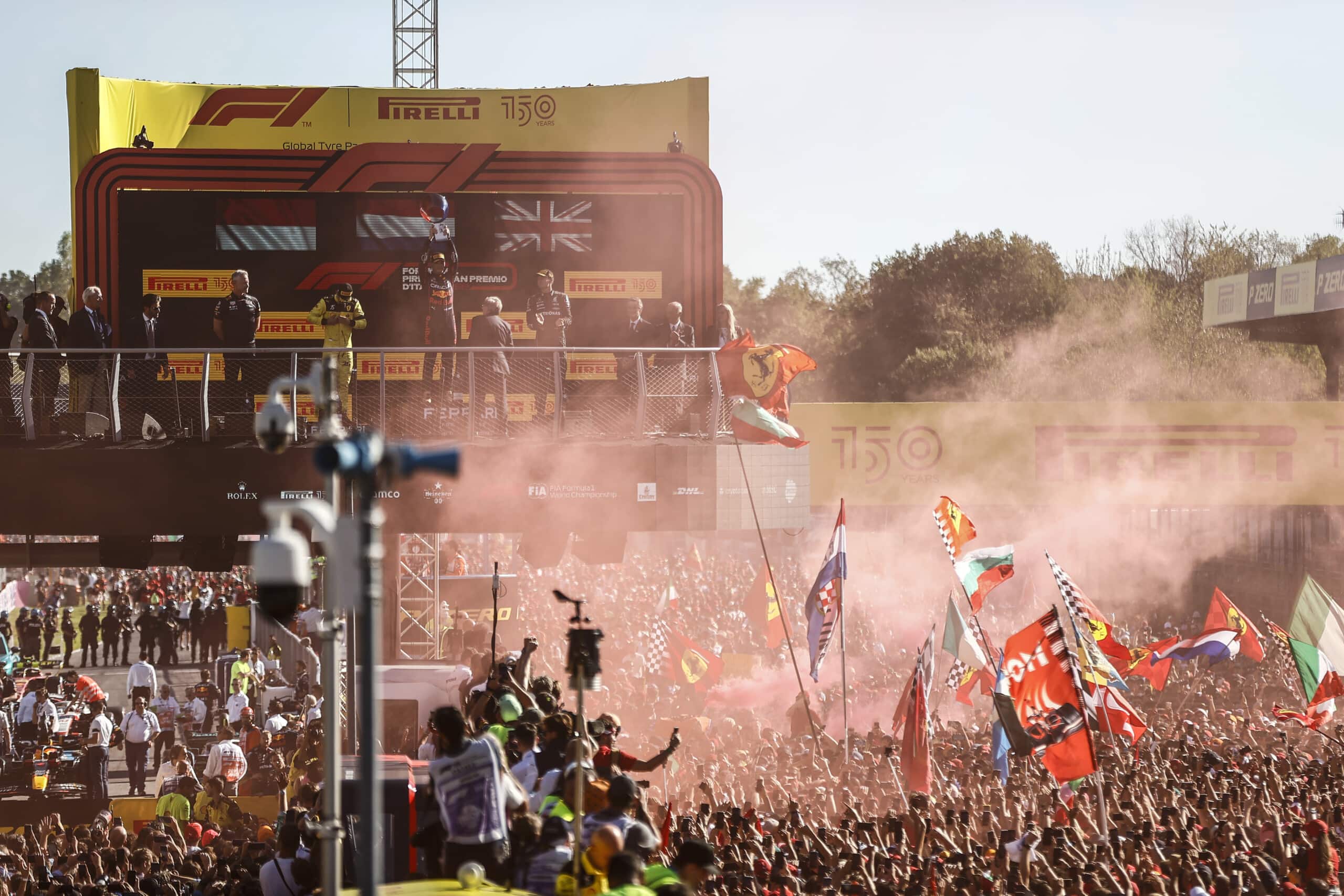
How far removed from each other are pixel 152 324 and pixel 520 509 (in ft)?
16.4

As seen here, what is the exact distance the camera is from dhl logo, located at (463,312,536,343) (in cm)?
1939

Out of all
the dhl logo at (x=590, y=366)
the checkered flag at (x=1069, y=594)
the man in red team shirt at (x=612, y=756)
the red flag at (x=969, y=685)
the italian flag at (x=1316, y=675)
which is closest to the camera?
the man in red team shirt at (x=612, y=756)

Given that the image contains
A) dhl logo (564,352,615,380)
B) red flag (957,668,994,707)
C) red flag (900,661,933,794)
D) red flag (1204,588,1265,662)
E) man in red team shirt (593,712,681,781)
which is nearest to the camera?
man in red team shirt (593,712,681,781)

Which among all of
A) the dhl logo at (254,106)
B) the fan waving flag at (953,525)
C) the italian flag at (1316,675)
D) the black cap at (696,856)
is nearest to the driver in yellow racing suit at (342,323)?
the dhl logo at (254,106)

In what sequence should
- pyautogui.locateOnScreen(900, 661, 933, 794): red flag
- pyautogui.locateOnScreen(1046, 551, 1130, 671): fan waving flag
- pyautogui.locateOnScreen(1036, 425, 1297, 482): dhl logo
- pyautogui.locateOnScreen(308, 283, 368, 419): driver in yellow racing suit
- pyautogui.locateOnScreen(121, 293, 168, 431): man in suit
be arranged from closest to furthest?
1. pyautogui.locateOnScreen(900, 661, 933, 794): red flag
2. pyautogui.locateOnScreen(1046, 551, 1130, 671): fan waving flag
3. pyautogui.locateOnScreen(308, 283, 368, 419): driver in yellow racing suit
4. pyautogui.locateOnScreen(121, 293, 168, 431): man in suit
5. pyautogui.locateOnScreen(1036, 425, 1297, 482): dhl logo

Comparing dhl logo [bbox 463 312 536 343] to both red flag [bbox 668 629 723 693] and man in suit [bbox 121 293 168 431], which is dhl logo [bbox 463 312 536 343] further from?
red flag [bbox 668 629 723 693]

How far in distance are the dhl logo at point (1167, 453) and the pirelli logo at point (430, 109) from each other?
498 inches

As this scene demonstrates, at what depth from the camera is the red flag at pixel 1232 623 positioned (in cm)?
2002

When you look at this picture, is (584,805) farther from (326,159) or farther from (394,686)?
(326,159)

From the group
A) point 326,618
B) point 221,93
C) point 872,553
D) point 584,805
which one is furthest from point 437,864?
point 872,553

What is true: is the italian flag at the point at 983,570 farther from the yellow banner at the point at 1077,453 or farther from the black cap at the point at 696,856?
the black cap at the point at 696,856

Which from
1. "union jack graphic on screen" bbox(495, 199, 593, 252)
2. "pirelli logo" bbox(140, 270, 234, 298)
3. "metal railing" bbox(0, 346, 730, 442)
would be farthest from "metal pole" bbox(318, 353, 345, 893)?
"pirelli logo" bbox(140, 270, 234, 298)

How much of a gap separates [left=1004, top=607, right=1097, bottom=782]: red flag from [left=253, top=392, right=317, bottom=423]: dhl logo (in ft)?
28.3

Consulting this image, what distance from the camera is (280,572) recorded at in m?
5.45
